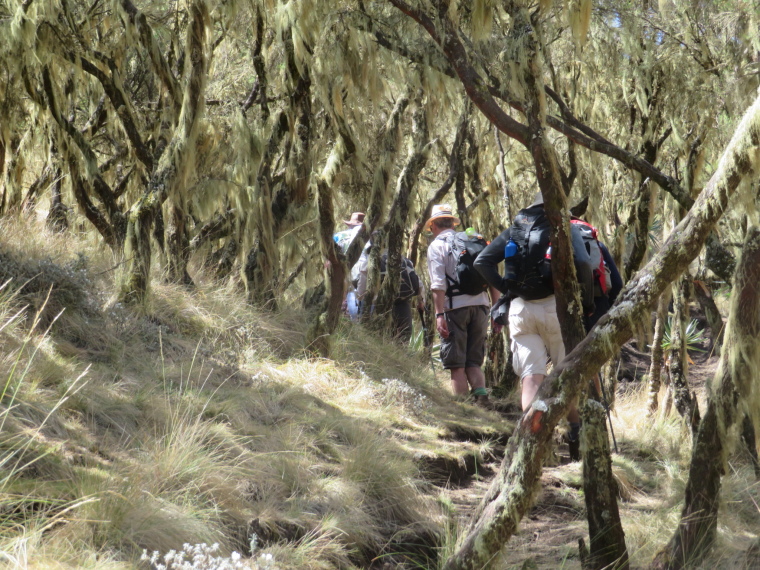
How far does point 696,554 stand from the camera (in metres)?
3.42

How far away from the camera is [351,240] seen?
8.62 m

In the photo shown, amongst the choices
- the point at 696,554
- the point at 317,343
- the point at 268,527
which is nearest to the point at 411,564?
the point at 268,527

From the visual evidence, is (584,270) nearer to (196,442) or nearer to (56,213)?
(196,442)

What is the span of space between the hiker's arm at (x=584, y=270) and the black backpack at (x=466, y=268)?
87.5 inches

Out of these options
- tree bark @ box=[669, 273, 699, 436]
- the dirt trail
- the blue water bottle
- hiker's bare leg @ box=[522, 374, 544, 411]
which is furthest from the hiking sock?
the blue water bottle

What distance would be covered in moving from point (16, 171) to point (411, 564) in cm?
710

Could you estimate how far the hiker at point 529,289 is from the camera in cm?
520

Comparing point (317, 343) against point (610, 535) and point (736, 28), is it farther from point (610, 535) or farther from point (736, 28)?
point (736, 28)

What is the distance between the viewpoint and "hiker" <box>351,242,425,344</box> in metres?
8.87

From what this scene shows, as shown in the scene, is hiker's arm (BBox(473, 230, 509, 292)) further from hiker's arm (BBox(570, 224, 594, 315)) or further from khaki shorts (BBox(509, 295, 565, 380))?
hiker's arm (BBox(570, 224, 594, 315))

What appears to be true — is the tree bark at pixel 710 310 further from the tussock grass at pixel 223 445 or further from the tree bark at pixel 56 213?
the tree bark at pixel 56 213

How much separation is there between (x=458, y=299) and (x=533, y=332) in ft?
6.27

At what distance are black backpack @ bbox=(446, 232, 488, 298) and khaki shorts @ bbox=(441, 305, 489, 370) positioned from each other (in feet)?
0.66

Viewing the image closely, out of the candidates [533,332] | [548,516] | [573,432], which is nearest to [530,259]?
[533,332]
